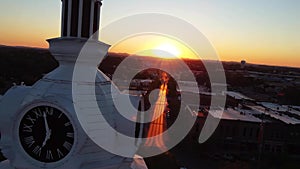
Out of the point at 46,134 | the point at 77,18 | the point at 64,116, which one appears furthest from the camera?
the point at 77,18

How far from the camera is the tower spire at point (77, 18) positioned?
7484 millimetres

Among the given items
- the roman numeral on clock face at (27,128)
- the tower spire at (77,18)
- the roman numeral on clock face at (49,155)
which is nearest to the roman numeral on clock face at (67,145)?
the roman numeral on clock face at (49,155)

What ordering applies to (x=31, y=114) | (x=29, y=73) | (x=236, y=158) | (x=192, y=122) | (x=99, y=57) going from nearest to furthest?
(x=31, y=114) → (x=99, y=57) → (x=236, y=158) → (x=192, y=122) → (x=29, y=73)

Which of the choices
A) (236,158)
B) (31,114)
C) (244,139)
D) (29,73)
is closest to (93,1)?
(31,114)

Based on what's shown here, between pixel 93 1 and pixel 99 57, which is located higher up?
pixel 93 1

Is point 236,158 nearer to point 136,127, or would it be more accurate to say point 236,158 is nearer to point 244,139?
point 244,139

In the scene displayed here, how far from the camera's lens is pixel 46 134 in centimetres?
673

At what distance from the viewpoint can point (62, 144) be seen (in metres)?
6.72

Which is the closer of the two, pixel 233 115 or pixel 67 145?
pixel 67 145

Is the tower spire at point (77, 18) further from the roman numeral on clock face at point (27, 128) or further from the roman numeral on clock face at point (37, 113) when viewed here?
the roman numeral on clock face at point (27, 128)

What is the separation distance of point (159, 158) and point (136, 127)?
19271 millimetres

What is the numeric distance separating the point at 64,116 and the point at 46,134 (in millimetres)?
540

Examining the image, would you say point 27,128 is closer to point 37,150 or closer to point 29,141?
point 29,141

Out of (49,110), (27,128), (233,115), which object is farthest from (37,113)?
(233,115)
